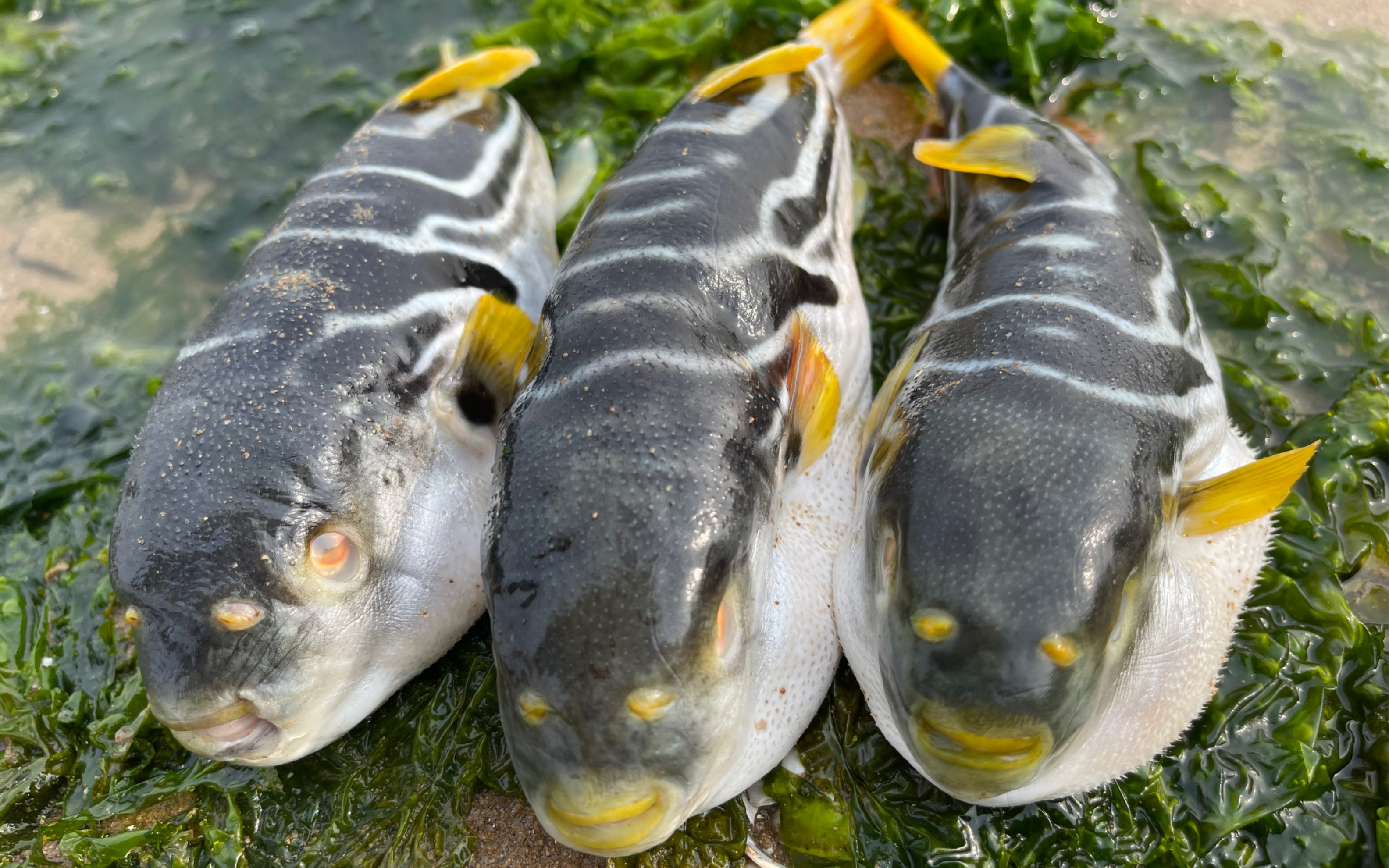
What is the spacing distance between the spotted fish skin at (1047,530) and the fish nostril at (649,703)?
2.63 ft

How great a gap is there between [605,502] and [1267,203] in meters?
4.38

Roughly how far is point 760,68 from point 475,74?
1.66 meters

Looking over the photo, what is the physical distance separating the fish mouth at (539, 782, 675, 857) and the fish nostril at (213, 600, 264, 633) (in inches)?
48.5

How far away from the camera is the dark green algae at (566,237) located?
10.9 feet

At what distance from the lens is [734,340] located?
3.34m

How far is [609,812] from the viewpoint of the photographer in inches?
105

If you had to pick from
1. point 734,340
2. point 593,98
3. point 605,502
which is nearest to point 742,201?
point 734,340

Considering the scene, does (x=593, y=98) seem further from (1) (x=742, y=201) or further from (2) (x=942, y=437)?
(2) (x=942, y=437)

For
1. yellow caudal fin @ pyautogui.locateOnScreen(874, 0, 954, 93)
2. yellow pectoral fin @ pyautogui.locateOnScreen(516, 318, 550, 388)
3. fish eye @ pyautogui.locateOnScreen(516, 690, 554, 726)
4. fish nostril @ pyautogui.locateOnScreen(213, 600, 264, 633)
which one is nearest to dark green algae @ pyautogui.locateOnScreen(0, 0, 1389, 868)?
yellow caudal fin @ pyautogui.locateOnScreen(874, 0, 954, 93)

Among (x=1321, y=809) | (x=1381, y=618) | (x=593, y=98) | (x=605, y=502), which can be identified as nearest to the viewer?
(x=605, y=502)

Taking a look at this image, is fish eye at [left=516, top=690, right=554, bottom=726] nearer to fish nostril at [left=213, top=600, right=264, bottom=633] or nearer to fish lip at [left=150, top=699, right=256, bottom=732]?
fish nostril at [left=213, top=600, right=264, bottom=633]

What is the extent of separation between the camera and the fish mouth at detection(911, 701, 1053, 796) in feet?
8.96

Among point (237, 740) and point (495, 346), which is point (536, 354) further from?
point (237, 740)

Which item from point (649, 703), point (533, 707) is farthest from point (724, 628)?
point (533, 707)
